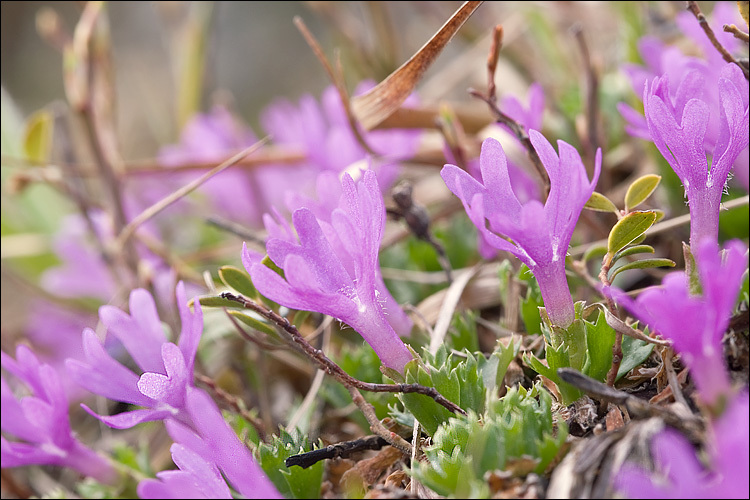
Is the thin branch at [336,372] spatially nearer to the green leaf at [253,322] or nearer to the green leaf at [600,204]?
the green leaf at [253,322]

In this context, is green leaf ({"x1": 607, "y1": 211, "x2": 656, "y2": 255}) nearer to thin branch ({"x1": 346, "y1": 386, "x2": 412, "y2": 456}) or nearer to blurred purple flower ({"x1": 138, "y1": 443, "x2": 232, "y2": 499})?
thin branch ({"x1": 346, "y1": 386, "x2": 412, "y2": 456})

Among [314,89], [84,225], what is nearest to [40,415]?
[84,225]

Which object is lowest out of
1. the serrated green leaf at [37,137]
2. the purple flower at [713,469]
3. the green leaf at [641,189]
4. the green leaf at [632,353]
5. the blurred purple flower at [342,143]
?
the green leaf at [632,353]

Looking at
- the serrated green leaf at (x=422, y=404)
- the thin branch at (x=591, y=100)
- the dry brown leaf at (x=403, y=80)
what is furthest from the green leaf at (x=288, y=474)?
the thin branch at (x=591, y=100)

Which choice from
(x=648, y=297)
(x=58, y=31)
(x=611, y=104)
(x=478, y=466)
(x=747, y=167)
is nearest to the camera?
(x=648, y=297)

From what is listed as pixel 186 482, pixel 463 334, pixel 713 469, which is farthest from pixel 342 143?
pixel 713 469

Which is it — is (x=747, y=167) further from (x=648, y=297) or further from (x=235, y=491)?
(x=235, y=491)

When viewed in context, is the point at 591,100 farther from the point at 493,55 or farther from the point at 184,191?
the point at 184,191
